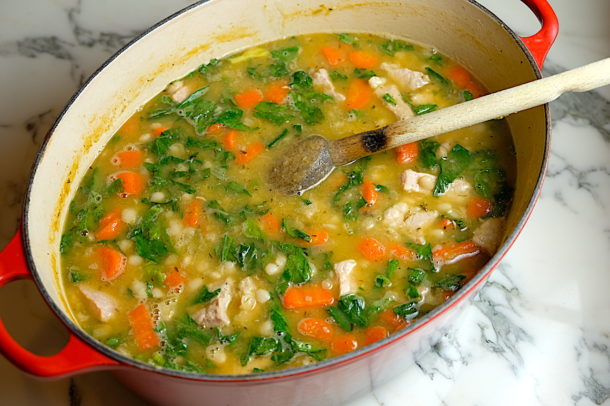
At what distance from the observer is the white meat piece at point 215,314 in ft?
8.91

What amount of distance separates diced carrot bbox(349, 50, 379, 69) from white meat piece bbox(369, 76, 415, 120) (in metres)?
0.15

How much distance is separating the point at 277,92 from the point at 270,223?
2.56ft

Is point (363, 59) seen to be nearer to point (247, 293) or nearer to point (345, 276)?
point (345, 276)

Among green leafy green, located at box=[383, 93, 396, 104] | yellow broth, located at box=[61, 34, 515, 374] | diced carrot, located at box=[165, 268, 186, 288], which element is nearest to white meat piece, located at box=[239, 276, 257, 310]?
yellow broth, located at box=[61, 34, 515, 374]

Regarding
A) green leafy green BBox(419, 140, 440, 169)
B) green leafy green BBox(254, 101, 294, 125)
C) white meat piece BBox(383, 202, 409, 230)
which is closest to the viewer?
white meat piece BBox(383, 202, 409, 230)

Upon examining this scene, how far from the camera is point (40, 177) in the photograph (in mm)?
2857

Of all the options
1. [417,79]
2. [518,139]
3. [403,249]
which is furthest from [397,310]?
[417,79]

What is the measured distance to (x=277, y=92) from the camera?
349 centimetres

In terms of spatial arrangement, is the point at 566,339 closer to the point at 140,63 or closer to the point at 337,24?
the point at 337,24

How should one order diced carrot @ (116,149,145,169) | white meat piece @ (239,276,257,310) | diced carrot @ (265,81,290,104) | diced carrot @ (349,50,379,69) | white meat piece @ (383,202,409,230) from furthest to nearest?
diced carrot @ (349,50,379,69), diced carrot @ (265,81,290,104), diced carrot @ (116,149,145,169), white meat piece @ (383,202,409,230), white meat piece @ (239,276,257,310)

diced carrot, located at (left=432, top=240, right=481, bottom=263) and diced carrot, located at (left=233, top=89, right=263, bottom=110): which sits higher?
diced carrot, located at (left=233, top=89, right=263, bottom=110)

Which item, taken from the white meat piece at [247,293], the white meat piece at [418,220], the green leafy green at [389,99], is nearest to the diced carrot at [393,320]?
the white meat piece at [418,220]

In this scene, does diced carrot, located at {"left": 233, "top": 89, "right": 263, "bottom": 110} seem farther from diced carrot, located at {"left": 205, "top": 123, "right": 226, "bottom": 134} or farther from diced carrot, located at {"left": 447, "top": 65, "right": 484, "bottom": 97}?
diced carrot, located at {"left": 447, "top": 65, "right": 484, "bottom": 97}

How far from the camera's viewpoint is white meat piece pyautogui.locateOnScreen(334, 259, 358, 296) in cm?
278
